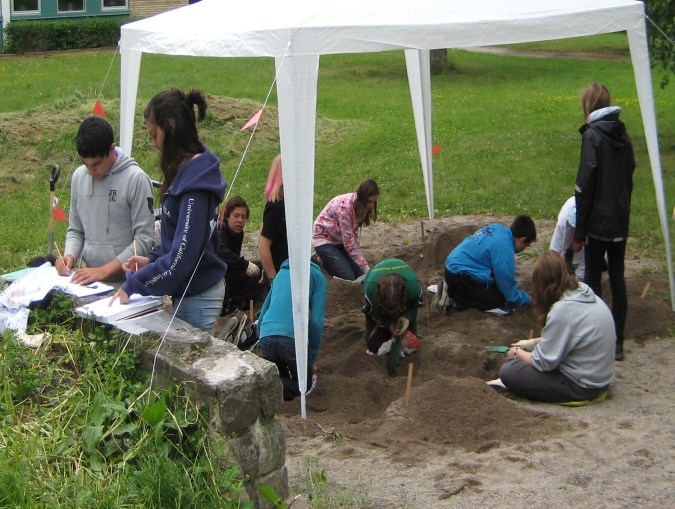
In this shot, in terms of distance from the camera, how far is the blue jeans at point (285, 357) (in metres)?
5.68

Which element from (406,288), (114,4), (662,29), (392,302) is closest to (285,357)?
(392,302)

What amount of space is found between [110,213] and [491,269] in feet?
11.1

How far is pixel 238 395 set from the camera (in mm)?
3756

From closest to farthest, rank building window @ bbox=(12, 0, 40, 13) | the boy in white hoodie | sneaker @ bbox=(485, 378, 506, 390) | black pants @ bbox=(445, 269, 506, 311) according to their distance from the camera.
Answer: the boy in white hoodie
sneaker @ bbox=(485, 378, 506, 390)
black pants @ bbox=(445, 269, 506, 311)
building window @ bbox=(12, 0, 40, 13)

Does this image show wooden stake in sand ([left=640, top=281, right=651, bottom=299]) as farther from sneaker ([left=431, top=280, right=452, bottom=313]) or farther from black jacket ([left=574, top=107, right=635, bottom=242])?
sneaker ([left=431, top=280, right=452, bottom=313])

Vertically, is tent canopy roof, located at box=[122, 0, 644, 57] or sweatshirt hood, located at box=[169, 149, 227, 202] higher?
tent canopy roof, located at box=[122, 0, 644, 57]

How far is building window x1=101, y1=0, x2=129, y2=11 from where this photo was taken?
32094 mm

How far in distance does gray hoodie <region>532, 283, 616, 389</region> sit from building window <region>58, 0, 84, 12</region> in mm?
28938

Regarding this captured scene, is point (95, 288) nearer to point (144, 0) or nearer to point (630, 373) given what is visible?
point (630, 373)

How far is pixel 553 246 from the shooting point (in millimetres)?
7297

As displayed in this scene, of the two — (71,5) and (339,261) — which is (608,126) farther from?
(71,5)

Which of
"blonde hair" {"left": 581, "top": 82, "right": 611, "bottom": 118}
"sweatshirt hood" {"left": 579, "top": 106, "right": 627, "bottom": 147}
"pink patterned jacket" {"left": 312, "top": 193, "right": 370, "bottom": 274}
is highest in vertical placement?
"blonde hair" {"left": 581, "top": 82, "right": 611, "bottom": 118}

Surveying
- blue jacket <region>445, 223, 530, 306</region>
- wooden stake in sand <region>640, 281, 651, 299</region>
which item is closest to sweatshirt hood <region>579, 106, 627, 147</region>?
blue jacket <region>445, 223, 530, 306</region>

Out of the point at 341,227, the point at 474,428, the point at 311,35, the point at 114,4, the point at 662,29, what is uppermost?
the point at 114,4
